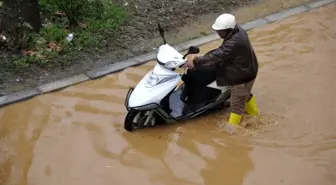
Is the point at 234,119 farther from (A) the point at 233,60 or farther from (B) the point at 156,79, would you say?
(B) the point at 156,79

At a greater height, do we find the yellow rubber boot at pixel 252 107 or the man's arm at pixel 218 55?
the man's arm at pixel 218 55

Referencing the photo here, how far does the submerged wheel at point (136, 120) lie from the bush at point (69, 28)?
209cm

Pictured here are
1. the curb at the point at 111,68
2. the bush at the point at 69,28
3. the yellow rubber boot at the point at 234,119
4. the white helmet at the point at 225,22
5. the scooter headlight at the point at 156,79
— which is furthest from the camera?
the bush at the point at 69,28

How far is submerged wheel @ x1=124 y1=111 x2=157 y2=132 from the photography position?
5.59 meters

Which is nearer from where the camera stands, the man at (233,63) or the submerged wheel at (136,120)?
the man at (233,63)

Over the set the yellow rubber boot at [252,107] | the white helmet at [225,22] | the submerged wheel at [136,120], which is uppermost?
the white helmet at [225,22]

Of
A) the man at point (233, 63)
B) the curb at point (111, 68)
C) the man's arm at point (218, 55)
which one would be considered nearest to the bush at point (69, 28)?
the curb at point (111, 68)

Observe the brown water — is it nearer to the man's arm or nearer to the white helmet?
the man's arm

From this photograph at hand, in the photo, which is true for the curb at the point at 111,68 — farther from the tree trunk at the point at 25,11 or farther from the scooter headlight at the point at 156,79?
the scooter headlight at the point at 156,79

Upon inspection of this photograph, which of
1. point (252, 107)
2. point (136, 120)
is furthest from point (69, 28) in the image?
point (252, 107)

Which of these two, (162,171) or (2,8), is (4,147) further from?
(2,8)

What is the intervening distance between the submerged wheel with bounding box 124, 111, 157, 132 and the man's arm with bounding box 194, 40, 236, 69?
84cm

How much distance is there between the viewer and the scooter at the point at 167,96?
5484mm

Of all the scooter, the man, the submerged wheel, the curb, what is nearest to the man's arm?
the man
